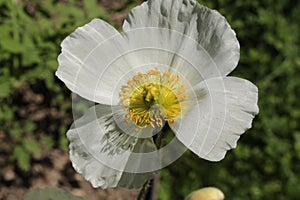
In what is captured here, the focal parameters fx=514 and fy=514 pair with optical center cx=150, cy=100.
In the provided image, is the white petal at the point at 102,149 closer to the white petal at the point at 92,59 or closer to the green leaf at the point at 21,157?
the white petal at the point at 92,59

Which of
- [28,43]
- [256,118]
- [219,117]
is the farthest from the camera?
[256,118]

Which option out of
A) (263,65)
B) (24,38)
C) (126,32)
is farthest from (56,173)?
(126,32)

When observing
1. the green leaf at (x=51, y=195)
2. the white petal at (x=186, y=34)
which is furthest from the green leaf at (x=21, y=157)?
the white petal at (x=186, y=34)

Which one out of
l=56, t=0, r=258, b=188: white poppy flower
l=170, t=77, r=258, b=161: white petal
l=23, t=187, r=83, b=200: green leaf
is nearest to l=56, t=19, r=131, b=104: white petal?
l=56, t=0, r=258, b=188: white poppy flower

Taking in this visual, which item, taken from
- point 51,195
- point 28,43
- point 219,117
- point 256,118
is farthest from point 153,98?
point 256,118

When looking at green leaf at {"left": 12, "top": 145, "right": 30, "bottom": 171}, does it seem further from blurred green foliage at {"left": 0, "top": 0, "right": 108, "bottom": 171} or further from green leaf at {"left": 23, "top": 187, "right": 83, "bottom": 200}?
green leaf at {"left": 23, "top": 187, "right": 83, "bottom": 200}

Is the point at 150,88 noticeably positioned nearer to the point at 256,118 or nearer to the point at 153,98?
the point at 153,98

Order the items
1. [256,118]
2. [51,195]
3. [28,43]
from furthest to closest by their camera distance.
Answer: [256,118]
[28,43]
[51,195]
